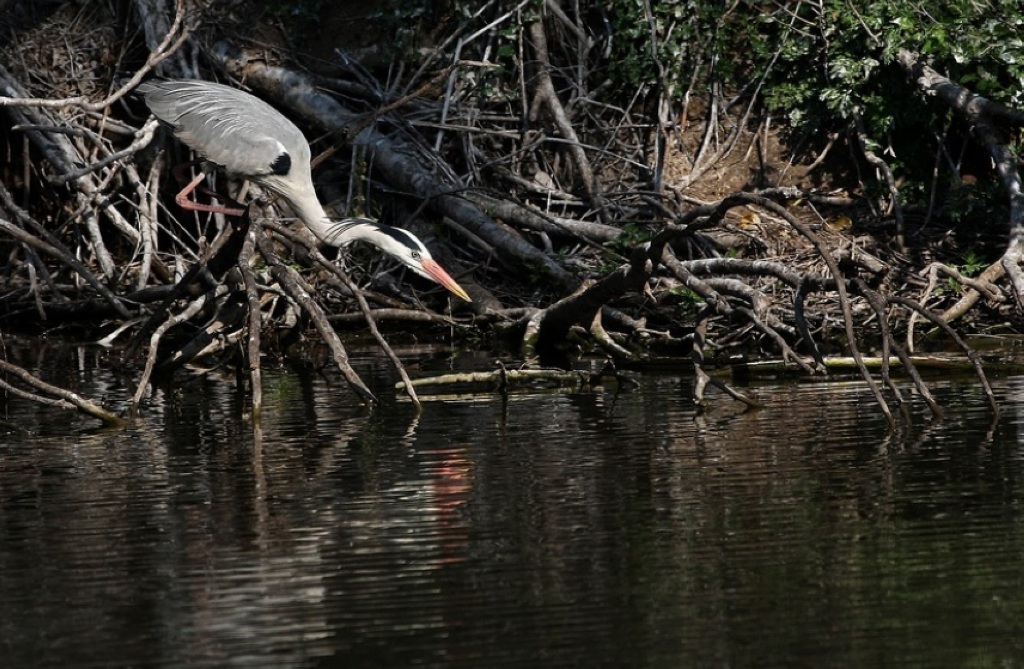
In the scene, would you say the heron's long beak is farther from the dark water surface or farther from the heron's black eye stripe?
the heron's black eye stripe

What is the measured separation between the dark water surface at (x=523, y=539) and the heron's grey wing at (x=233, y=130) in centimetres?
194

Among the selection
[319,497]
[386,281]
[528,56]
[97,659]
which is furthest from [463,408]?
[528,56]

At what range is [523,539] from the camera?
5.86 metres

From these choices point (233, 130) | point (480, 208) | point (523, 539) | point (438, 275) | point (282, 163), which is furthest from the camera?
point (480, 208)

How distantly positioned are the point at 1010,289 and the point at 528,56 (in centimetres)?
519

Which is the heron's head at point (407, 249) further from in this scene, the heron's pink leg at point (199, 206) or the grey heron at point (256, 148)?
the heron's pink leg at point (199, 206)

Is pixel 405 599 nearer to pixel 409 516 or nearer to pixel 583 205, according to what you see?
pixel 409 516

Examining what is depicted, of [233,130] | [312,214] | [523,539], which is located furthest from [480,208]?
[523,539]

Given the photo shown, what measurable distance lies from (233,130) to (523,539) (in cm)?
520

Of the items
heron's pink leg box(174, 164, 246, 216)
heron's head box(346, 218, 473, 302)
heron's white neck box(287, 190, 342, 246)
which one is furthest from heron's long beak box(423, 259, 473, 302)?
heron's pink leg box(174, 164, 246, 216)

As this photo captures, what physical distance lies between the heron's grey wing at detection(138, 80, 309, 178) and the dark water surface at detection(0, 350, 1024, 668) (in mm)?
1941

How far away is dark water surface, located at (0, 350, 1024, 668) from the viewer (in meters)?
4.66

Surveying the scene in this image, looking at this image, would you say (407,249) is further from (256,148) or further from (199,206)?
(199,206)

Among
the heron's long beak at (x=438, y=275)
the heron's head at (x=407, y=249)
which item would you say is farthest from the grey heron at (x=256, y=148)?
the heron's long beak at (x=438, y=275)
